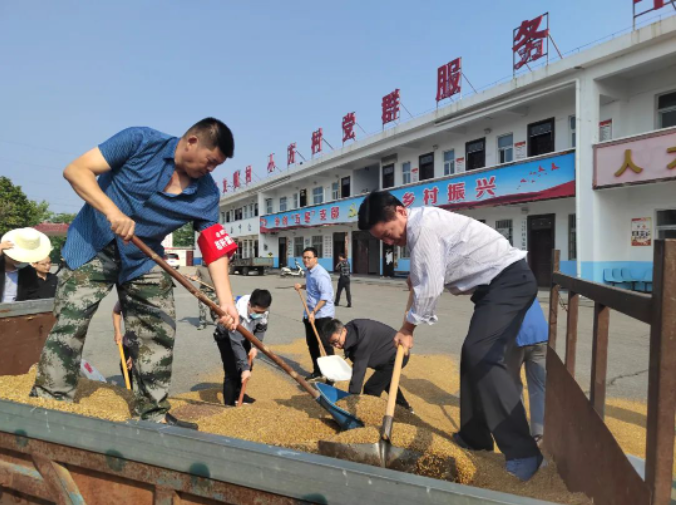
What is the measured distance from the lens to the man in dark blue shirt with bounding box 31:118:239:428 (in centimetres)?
211

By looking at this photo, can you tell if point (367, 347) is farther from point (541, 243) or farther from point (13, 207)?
point (13, 207)

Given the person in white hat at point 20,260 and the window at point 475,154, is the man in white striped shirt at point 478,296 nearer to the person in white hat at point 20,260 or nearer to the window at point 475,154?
the person in white hat at point 20,260

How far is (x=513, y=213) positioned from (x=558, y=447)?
14213 mm

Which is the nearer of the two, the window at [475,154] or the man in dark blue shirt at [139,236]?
the man in dark blue shirt at [139,236]

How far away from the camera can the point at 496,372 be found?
214 cm

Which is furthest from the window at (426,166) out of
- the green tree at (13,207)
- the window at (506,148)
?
the green tree at (13,207)

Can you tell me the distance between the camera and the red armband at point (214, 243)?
8.25ft

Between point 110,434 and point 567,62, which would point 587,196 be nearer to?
point 567,62

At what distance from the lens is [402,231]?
2445mm

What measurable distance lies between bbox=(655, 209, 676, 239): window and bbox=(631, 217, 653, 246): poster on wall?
0.63 feet

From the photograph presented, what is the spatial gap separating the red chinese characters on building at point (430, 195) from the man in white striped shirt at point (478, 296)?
1477 cm

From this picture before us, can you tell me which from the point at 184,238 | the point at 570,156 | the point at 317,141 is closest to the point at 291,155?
the point at 317,141

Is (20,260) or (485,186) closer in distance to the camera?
(20,260)

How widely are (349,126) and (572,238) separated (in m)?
12.5
